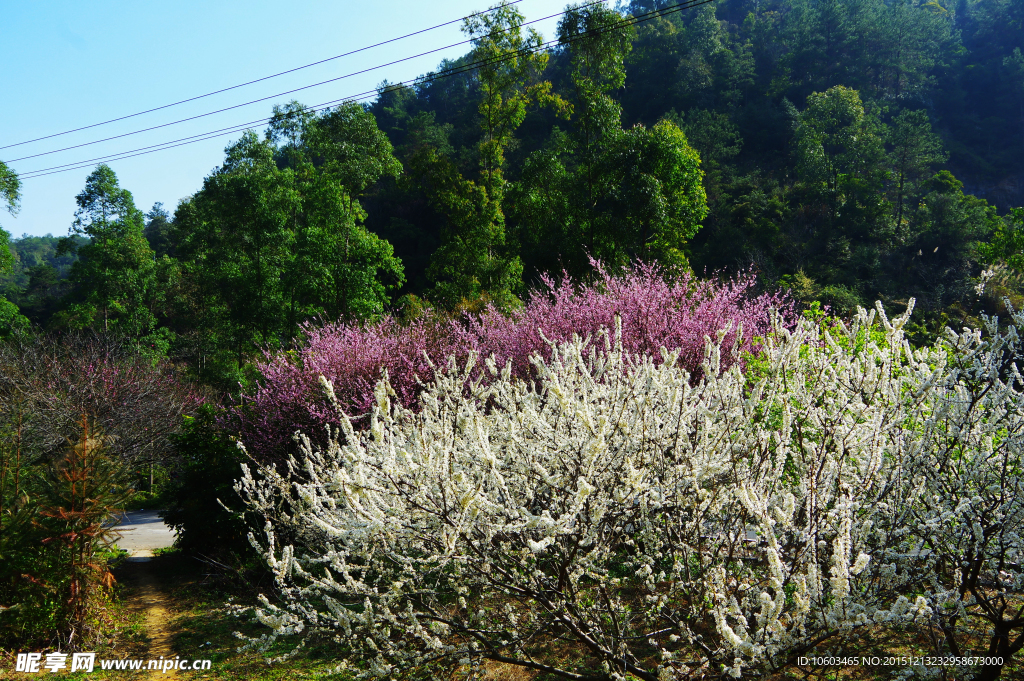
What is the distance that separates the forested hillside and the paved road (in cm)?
631

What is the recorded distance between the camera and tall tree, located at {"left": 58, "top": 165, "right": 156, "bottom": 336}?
2704 cm

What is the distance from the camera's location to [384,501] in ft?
9.16

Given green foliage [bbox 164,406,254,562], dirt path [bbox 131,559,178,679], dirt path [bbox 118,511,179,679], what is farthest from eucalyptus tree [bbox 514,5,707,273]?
dirt path [bbox 131,559,178,679]

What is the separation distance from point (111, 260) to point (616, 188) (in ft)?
74.6

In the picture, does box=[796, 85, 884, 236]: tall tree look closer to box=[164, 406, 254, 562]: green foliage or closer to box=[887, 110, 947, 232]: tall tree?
box=[887, 110, 947, 232]: tall tree

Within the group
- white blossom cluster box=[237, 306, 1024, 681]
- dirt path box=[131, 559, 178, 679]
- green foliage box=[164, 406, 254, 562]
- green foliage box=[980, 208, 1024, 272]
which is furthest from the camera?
green foliage box=[980, 208, 1024, 272]

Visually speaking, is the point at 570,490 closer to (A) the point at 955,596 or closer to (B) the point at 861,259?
(A) the point at 955,596

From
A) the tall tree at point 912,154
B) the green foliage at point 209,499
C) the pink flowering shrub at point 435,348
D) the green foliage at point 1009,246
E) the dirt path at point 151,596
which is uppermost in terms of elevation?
the tall tree at point 912,154

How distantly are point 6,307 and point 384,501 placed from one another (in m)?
34.2

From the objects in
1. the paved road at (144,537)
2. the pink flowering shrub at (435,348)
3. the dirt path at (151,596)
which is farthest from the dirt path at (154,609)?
the pink flowering shrub at (435,348)

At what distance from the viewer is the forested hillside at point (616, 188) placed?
19.1m

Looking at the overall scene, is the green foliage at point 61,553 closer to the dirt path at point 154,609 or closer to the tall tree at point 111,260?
the dirt path at point 154,609

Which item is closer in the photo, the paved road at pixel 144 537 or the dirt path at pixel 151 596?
the dirt path at pixel 151 596

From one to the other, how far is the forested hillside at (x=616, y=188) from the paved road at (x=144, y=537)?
20.7ft
